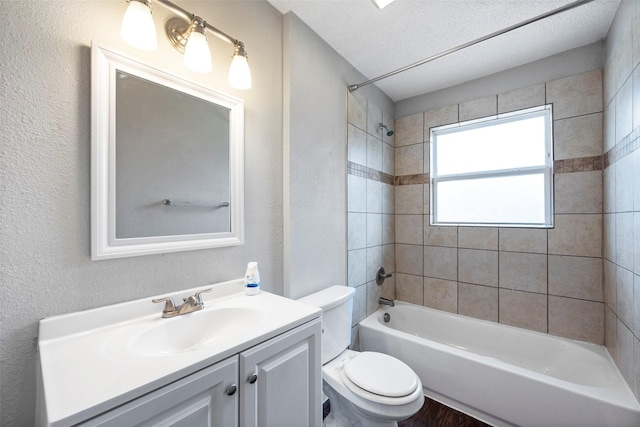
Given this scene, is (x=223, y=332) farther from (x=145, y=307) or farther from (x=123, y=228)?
(x=123, y=228)

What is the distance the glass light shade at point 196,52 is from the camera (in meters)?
1.05

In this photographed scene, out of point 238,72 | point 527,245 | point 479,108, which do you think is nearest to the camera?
point 238,72

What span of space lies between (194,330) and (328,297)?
78 centimetres

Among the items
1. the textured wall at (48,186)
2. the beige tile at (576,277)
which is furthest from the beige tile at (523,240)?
the textured wall at (48,186)

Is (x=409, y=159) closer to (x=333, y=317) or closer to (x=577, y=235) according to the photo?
(x=577, y=235)

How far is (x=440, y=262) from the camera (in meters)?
2.35

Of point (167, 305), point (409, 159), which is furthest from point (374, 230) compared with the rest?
point (167, 305)

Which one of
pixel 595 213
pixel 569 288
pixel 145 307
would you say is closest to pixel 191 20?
pixel 145 307

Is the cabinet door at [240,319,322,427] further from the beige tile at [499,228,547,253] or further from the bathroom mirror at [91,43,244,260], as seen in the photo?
the beige tile at [499,228,547,253]

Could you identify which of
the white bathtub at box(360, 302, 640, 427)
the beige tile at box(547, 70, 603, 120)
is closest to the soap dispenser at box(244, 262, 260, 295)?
the white bathtub at box(360, 302, 640, 427)

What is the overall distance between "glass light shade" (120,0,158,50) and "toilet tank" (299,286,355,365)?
4.45 ft

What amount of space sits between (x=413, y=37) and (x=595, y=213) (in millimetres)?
1694

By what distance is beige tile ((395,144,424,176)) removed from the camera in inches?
97.4

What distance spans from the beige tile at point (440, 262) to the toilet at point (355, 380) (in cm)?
109
